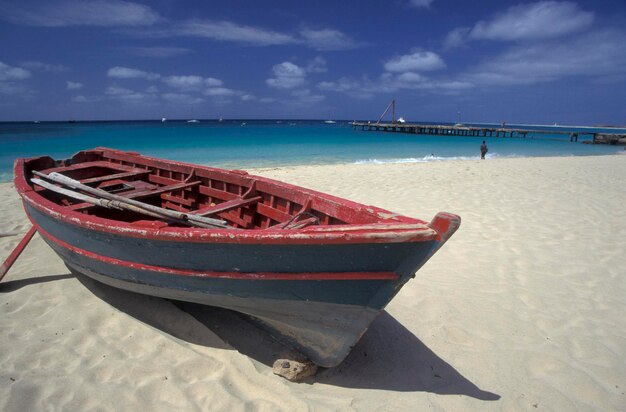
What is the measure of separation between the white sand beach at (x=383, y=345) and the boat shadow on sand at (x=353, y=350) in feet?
0.04

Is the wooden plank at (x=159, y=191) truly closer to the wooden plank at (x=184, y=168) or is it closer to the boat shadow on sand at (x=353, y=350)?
the wooden plank at (x=184, y=168)

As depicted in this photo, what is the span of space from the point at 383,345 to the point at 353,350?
11.0 inches

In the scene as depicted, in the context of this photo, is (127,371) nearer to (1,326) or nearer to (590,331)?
(1,326)

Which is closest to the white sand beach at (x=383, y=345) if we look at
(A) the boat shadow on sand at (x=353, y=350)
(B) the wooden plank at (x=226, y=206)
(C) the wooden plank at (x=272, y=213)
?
(A) the boat shadow on sand at (x=353, y=350)

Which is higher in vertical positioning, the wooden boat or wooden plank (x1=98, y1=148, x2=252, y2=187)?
wooden plank (x1=98, y1=148, x2=252, y2=187)

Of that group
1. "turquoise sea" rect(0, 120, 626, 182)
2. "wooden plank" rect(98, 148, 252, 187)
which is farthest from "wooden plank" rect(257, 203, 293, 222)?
"turquoise sea" rect(0, 120, 626, 182)

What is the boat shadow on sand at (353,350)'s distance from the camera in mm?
2664

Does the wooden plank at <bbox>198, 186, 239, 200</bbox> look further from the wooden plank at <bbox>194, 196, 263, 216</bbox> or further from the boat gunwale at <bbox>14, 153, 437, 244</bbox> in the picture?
the boat gunwale at <bbox>14, 153, 437, 244</bbox>

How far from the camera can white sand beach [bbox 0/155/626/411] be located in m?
2.51

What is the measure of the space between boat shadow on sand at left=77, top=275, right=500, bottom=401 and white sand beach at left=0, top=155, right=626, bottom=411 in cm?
1

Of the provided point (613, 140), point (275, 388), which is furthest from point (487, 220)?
point (613, 140)

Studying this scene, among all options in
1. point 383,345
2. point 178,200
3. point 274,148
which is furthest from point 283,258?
point 274,148

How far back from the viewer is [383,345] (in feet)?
10.1

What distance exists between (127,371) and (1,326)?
61.2 inches
